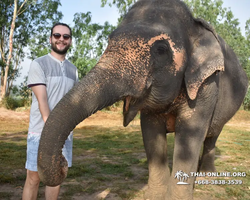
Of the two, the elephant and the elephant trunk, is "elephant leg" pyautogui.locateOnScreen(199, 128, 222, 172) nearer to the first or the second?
the elephant

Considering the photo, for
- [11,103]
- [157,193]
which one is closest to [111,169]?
[157,193]

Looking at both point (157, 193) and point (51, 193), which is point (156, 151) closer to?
point (157, 193)

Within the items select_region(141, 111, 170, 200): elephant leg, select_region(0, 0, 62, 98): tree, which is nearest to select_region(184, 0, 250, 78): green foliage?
select_region(0, 0, 62, 98): tree

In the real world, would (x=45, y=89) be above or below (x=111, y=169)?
above

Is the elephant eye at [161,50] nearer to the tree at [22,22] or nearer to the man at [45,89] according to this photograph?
the man at [45,89]

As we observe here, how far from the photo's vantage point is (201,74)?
303 centimetres

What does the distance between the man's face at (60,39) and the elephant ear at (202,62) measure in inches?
51.0

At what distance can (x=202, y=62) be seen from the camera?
307 centimetres

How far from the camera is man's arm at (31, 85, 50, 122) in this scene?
9.02ft

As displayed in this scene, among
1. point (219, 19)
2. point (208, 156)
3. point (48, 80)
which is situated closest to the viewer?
point (48, 80)

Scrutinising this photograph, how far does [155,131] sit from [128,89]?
1194 mm

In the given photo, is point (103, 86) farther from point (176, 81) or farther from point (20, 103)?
point (20, 103)

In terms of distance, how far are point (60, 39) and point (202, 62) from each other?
1.50 metres

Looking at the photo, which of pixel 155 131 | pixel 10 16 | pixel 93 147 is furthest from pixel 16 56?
pixel 155 131
